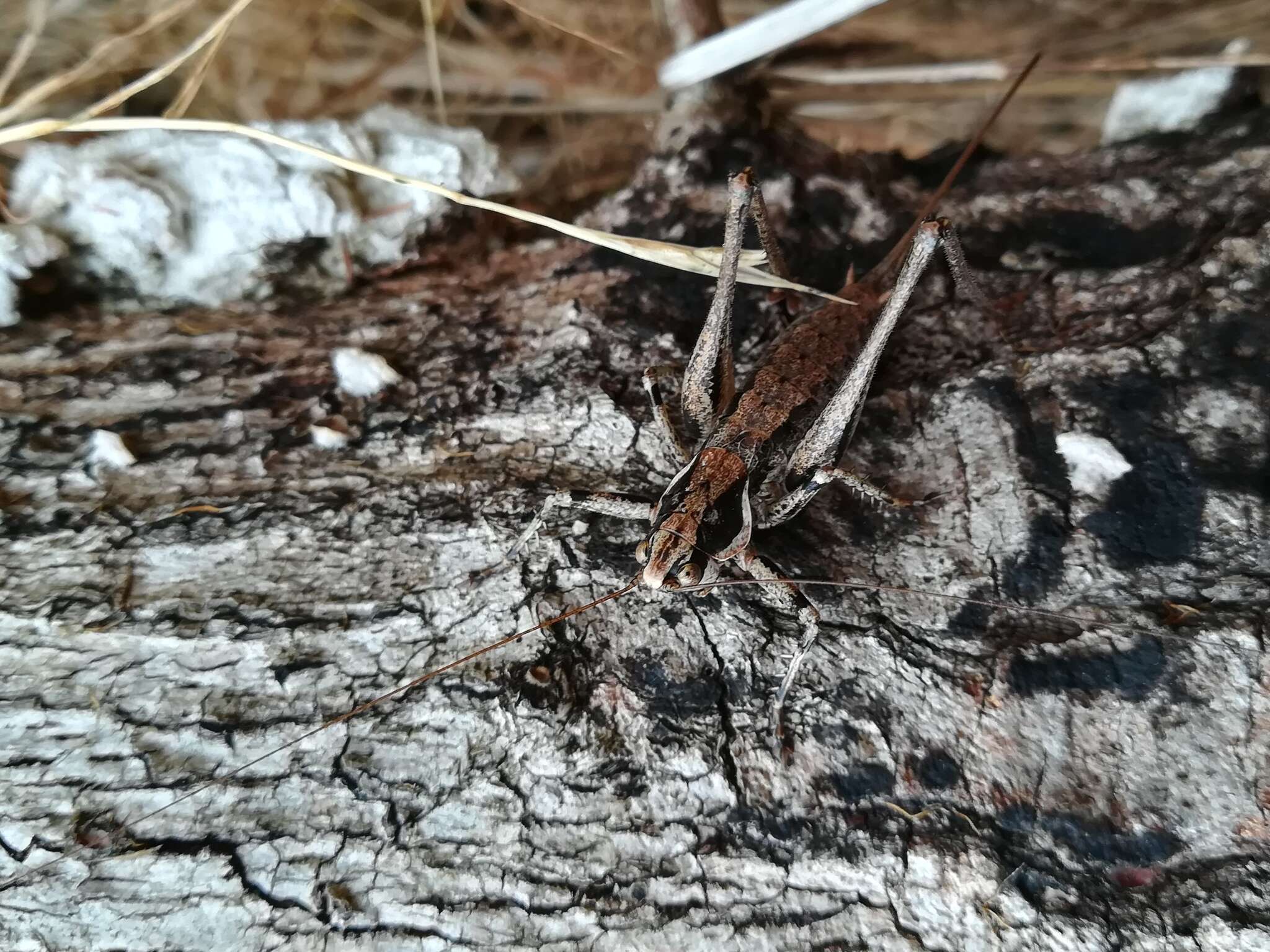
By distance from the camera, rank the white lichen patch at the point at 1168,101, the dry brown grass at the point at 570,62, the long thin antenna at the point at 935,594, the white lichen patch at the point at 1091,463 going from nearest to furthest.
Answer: the long thin antenna at the point at 935,594 < the white lichen patch at the point at 1091,463 < the white lichen patch at the point at 1168,101 < the dry brown grass at the point at 570,62

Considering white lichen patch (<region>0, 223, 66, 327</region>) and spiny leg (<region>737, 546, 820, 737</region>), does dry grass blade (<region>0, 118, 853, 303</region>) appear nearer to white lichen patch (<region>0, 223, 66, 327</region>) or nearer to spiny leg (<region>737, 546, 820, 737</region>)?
white lichen patch (<region>0, 223, 66, 327</region>)

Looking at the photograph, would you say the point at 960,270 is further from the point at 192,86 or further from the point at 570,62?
the point at 192,86

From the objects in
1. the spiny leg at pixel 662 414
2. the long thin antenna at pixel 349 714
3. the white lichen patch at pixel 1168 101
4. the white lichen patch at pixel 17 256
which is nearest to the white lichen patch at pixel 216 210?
the white lichen patch at pixel 17 256

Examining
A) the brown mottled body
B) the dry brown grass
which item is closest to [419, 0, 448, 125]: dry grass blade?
the dry brown grass

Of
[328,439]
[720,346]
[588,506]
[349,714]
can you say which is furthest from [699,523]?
[328,439]

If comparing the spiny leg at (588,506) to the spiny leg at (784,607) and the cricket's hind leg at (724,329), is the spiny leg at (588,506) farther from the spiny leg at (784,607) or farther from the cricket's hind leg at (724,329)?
→ the cricket's hind leg at (724,329)

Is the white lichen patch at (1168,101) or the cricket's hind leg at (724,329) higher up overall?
the white lichen patch at (1168,101)
